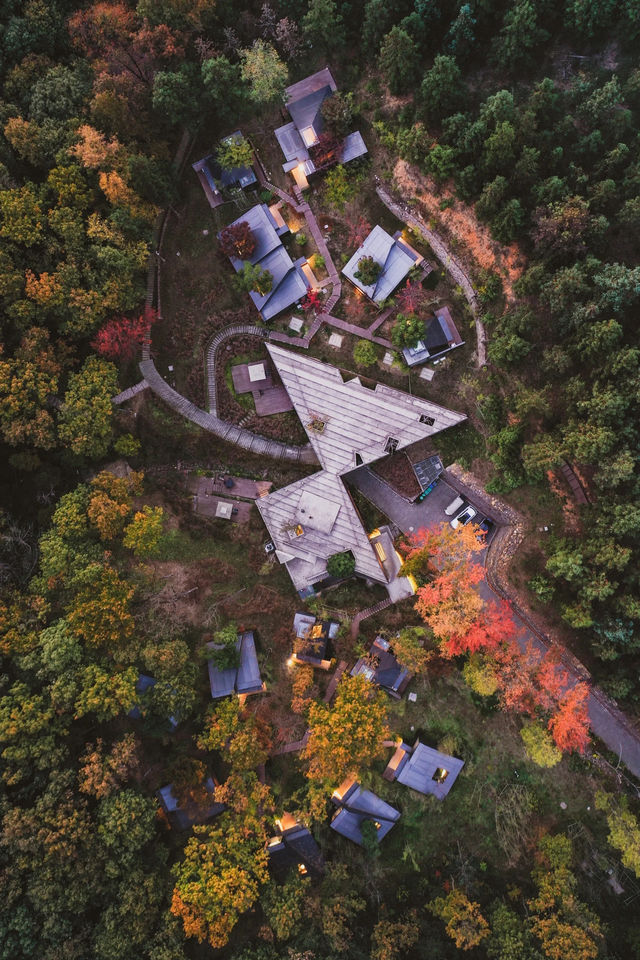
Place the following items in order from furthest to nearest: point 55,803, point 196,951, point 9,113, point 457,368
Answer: point 457,368
point 196,951
point 9,113
point 55,803

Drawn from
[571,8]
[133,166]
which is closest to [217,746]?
[133,166]

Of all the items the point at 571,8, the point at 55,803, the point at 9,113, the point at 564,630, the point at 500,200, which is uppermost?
the point at 9,113

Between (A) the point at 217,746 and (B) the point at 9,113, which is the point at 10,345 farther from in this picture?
(A) the point at 217,746

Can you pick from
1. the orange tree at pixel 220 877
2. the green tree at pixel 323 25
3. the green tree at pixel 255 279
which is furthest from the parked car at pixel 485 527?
the green tree at pixel 323 25

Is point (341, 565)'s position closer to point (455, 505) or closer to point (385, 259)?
point (455, 505)

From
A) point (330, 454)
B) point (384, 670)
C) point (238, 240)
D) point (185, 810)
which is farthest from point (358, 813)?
point (238, 240)

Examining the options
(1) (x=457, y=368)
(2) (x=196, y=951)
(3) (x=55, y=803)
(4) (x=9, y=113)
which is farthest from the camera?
(1) (x=457, y=368)

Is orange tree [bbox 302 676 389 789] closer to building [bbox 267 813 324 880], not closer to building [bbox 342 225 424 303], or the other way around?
building [bbox 267 813 324 880]
